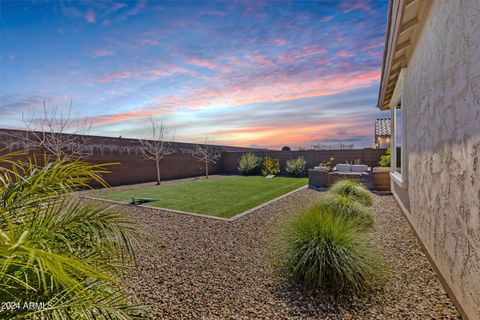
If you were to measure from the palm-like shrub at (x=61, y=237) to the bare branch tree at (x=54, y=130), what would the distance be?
933 centimetres

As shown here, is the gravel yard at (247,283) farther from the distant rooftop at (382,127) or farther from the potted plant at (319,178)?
the distant rooftop at (382,127)

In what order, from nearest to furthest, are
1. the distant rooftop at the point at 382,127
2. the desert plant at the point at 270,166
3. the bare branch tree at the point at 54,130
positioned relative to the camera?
the bare branch tree at the point at 54,130, the desert plant at the point at 270,166, the distant rooftop at the point at 382,127

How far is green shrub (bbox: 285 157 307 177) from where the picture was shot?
16172mm

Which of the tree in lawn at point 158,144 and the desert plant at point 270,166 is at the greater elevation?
the tree in lawn at point 158,144

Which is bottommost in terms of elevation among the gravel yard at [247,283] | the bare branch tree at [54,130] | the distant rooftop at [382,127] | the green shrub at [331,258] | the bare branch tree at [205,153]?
the gravel yard at [247,283]

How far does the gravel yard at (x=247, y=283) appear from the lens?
2.38 metres

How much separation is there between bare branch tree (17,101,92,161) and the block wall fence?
455mm

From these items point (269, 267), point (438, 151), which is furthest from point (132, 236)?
point (438, 151)

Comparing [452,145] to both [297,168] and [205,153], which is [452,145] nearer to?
[297,168]

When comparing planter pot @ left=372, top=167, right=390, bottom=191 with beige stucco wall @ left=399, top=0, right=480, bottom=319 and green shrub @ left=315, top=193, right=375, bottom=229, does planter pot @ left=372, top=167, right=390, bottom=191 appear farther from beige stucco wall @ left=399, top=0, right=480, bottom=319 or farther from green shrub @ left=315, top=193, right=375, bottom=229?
beige stucco wall @ left=399, top=0, right=480, bottom=319

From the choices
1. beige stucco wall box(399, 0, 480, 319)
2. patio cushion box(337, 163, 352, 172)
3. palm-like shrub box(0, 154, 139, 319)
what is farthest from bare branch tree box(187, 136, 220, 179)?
palm-like shrub box(0, 154, 139, 319)

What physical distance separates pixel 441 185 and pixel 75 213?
156 inches

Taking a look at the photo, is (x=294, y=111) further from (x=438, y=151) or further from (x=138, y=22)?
(x=438, y=151)

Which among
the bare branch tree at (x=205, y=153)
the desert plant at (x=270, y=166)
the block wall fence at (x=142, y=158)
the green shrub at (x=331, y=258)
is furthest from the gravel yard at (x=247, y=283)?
the bare branch tree at (x=205, y=153)
